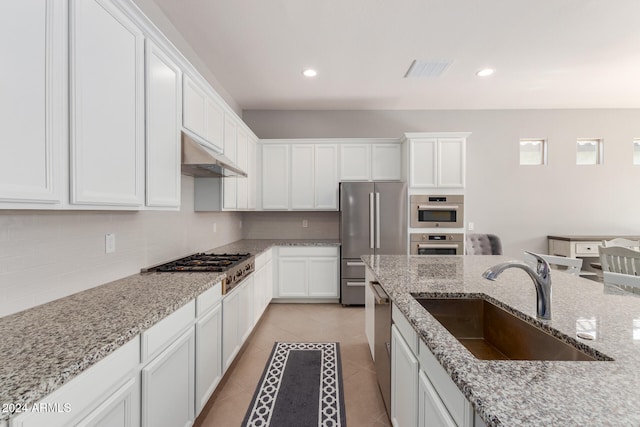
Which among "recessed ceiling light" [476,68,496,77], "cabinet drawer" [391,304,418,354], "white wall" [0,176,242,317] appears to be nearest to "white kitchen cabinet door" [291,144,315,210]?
"white wall" [0,176,242,317]

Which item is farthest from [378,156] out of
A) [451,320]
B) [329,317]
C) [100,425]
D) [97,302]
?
[100,425]

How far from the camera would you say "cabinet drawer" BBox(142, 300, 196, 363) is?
1197 mm

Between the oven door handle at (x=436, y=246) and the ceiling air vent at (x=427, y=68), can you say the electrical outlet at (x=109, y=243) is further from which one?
the oven door handle at (x=436, y=246)

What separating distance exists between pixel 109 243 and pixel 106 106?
874 mm

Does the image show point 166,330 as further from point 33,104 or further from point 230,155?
point 230,155

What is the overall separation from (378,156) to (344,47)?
1790 mm

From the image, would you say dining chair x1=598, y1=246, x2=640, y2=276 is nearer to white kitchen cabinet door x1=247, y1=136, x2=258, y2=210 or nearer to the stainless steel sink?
the stainless steel sink

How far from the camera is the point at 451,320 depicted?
154 centimetres

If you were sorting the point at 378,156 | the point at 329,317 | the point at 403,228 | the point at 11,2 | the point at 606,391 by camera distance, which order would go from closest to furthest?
the point at 606,391 → the point at 11,2 → the point at 329,317 → the point at 403,228 → the point at 378,156

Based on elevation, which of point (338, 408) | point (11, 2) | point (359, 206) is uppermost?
point (11, 2)

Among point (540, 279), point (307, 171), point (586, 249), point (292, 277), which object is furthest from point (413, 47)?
point (586, 249)

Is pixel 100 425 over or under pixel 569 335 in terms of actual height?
under

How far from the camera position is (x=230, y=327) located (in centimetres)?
221

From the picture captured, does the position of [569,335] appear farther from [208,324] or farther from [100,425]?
[208,324]
